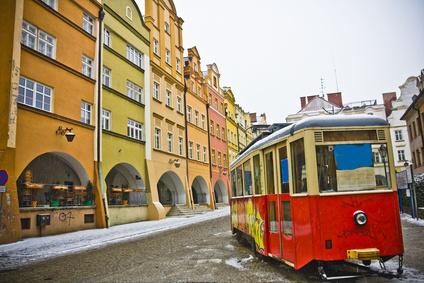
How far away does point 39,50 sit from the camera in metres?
16.1

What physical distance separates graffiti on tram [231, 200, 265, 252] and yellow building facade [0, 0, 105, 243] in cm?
806

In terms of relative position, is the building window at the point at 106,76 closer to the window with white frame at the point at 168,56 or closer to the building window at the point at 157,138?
the building window at the point at 157,138

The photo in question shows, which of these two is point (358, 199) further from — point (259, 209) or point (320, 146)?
point (259, 209)

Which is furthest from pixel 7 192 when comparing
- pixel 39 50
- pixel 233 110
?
pixel 233 110

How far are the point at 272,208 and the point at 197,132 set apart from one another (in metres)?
27.5

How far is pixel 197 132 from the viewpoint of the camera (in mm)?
34469

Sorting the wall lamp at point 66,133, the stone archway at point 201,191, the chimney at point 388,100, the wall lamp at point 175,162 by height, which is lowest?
the stone archway at point 201,191

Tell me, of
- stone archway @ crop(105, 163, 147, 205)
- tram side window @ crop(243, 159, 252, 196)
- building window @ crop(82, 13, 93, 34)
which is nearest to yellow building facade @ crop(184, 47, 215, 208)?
stone archway @ crop(105, 163, 147, 205)

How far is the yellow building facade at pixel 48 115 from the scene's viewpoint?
13.8 meters

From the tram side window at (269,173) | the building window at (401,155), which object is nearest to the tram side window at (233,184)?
the tram side window at (269,173)

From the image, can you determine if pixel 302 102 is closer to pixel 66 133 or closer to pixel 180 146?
pixel 180 146

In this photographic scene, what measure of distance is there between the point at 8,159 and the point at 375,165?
12757 mm

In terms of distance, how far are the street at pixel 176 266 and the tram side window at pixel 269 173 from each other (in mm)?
1574

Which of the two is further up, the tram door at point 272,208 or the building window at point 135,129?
the building window at point 135,129
